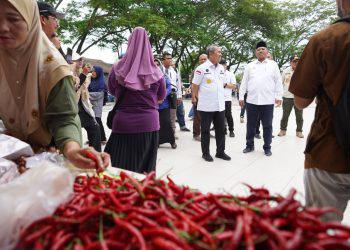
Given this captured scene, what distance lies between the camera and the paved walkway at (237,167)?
14.0 feet

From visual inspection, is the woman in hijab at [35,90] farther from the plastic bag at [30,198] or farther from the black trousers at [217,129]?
the black trousers at [217,129]

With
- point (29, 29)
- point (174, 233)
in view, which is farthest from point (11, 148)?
point (174, 233)

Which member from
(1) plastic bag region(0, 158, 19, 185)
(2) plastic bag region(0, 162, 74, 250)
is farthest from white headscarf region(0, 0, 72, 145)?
(2) plastic bag region(0, 162, 74, 250)

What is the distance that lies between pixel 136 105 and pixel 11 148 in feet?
6.37

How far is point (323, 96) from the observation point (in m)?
1.95

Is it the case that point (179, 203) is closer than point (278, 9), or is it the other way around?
point (179, 203)

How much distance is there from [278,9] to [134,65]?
24.7m

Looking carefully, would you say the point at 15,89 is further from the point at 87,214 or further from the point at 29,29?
the point at 87,214

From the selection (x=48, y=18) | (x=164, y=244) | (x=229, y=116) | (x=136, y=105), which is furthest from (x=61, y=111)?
(x=229, y=116)

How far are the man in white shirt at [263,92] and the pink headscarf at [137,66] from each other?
279 cm

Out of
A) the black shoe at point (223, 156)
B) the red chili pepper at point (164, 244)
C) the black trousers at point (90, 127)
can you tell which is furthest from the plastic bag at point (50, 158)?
the black shoe at point (223, 156)

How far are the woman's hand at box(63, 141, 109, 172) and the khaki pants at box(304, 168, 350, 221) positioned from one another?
4.20ft

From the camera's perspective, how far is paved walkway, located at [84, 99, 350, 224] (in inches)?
168

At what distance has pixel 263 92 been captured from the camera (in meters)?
5.71
